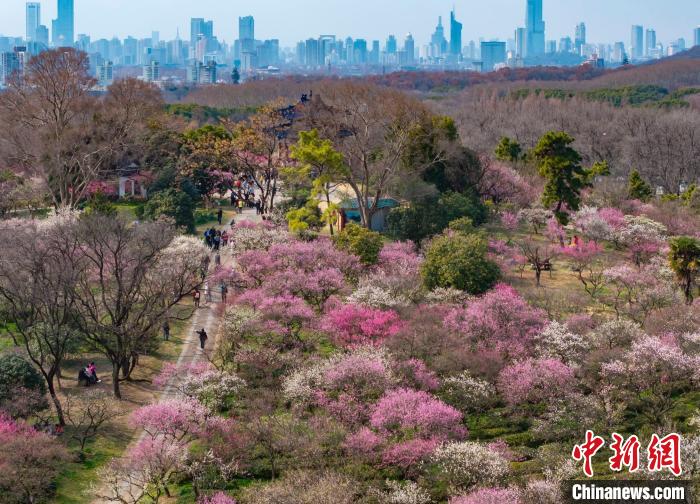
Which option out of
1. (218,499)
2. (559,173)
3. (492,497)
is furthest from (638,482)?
(559,173)

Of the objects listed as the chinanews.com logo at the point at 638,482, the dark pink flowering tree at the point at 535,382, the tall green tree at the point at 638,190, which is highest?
the tall green tree at the point at 638,190

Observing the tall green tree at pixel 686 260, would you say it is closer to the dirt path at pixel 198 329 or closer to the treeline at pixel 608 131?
the dirt path at pixel 198 329

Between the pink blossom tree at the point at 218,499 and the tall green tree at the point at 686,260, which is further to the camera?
the tall green tree at the point at 686,260

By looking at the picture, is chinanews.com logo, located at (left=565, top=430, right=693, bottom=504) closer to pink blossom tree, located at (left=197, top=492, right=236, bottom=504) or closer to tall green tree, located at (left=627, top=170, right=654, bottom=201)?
pink blossom tree, located at (left=197, top=492, right=236, bottom=504)

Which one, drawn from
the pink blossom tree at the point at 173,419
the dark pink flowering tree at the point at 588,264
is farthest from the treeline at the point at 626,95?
the pink blossom tree at the point at 173,419

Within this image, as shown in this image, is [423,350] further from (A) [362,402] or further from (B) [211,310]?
(B) [211,310]

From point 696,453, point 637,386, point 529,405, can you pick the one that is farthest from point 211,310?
point 696,453

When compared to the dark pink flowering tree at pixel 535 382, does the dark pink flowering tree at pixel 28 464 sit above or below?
below
